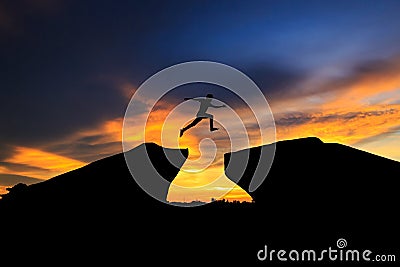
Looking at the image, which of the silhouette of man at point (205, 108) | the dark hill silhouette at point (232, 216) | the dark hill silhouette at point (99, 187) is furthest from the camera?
the silhouette of man at point (205, 108)

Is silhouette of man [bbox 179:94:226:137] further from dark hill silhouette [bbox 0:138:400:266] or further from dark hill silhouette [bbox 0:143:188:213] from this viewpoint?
dark hill silhouette [bbox 0:138:400:266]

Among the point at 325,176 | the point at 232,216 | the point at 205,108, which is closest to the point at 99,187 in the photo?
the point at 205,108

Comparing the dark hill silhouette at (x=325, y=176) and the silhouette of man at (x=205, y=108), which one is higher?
the silhouette of man at (x=205, y=108)

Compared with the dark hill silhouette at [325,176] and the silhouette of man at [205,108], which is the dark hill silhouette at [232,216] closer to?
the dark hill silhouette at [325,176]

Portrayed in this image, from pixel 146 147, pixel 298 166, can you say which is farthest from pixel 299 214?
pixel 146 147

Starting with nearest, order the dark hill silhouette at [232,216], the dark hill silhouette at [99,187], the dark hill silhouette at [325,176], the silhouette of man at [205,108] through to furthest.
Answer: the dark hill silhouette at [232,216]
the dark hill silhouette at [325,176]
the dark hill silhouette at [99,187]
the silhouette of man at [205,108]

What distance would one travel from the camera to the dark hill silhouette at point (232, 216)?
14516mm

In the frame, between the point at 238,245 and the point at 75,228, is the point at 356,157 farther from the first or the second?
the point at 75,228

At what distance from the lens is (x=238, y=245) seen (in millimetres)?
14758

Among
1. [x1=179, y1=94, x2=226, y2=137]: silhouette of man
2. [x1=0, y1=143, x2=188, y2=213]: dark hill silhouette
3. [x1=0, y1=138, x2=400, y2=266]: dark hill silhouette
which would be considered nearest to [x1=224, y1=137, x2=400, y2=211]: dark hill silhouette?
[x1=0, y1=138, x2=400, y2=266]: dark hill silhouette

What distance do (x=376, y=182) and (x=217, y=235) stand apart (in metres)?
7.37

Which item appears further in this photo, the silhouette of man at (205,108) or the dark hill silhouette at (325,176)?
the silhouette of man at (205,108)

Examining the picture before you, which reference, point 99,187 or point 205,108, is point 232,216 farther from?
point 99,187

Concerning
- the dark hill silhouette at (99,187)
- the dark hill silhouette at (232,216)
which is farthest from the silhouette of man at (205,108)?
the dark hill silhouette at (232,216)
